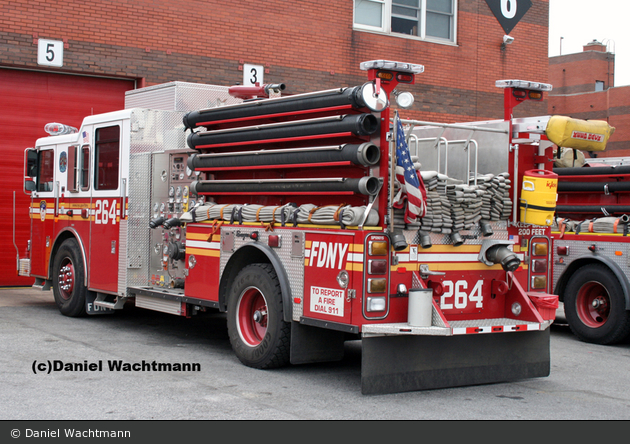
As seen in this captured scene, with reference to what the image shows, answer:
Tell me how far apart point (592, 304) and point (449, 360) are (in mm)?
4061

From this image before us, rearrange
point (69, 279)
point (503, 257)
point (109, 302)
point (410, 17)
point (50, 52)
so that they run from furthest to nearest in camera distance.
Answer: point (410, 17)
point (50, 52)
point (69, 279)
point (109, 302)
point (503, 257)

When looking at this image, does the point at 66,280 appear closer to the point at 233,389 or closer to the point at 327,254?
the point at 233,389

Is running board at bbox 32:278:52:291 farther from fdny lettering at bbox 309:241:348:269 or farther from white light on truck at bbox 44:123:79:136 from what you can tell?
fdny lettering at bbox 309:241:348:269

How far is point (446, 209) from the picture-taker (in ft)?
22.8

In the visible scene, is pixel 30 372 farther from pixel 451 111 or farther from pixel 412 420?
pixel 451 111

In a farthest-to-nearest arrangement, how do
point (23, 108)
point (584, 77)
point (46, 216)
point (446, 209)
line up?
1. point (584, 77)
2. point (23, 108)
3. point (46, 216)
4. point (446, 209)

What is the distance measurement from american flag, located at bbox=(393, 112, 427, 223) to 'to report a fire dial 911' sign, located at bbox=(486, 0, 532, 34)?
558 inches

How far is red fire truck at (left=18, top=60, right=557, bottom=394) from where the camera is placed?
6.50 metres

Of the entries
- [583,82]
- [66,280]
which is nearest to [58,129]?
[66,280]

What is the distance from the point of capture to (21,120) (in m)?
14.8

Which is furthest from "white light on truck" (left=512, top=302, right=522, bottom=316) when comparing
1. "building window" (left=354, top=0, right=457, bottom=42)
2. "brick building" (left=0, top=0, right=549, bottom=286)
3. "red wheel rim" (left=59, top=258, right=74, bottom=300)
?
"building window" (left=354, top=0, right=457, bottom=42)

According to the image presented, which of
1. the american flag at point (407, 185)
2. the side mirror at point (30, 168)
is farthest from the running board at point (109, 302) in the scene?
the american flag at point (407, 185)

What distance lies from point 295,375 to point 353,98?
2688mm

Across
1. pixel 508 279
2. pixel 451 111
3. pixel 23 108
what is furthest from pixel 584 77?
pixel 508 279
